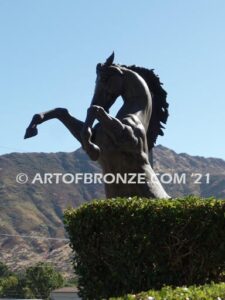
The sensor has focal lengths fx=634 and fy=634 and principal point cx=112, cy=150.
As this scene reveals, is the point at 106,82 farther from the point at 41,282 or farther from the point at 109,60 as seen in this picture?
the point at 41,282

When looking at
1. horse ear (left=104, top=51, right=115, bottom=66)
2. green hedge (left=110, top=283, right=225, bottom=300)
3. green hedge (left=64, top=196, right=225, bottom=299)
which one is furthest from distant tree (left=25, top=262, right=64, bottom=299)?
green hedge (left=110, top=283, right=225, bottom=300)

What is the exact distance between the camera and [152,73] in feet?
34.1

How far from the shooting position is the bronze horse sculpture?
8984mm

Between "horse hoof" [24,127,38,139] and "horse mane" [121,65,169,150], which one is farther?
"horse mane" [121,65,169,150]

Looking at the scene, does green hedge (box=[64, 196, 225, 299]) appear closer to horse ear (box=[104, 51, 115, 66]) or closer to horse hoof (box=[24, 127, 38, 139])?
horse hoof (box=[24, 127, 38, 139])

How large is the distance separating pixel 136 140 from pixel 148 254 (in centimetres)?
250

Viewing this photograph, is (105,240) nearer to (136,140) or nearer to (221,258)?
(221,258)

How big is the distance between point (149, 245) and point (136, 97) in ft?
11.1

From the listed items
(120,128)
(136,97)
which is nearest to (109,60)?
(136,97)

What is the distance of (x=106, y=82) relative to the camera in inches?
386

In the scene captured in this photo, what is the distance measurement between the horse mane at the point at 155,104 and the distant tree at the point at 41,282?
2576 inches

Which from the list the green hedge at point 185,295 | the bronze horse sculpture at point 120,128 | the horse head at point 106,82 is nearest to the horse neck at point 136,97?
the bronze horse sculpture at point 120,128

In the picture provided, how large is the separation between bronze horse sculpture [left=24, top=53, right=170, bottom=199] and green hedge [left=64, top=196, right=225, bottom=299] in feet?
5.94

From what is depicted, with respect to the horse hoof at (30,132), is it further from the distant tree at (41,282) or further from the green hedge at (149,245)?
the distant tree at (41,282)
